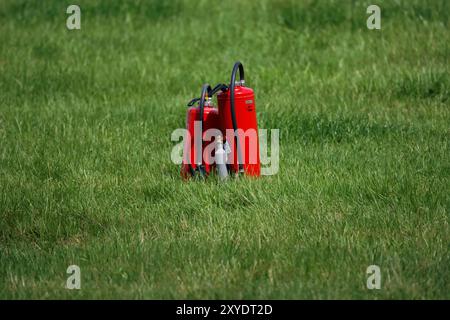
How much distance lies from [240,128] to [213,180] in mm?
407

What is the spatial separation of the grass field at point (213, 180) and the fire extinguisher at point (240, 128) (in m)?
0.20

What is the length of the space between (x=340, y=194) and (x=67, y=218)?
1.74m

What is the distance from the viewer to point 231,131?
19.1ft

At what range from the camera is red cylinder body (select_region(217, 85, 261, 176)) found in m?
5.84

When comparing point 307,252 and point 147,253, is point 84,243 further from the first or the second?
point 307,252

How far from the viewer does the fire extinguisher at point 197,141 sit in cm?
596

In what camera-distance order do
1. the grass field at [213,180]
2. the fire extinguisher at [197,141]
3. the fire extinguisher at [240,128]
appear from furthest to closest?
the fire extinguisher at [197,141] < the fire extinguisher at [240,128] < the grass field at [213,180]

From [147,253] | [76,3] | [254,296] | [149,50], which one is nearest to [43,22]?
[76,3]

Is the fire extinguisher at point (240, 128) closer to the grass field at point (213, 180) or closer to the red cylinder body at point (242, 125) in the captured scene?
the red cylinder body at point (242, 125)

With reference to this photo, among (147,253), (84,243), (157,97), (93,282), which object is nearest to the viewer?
(93,282)

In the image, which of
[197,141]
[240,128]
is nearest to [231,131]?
[240,128]

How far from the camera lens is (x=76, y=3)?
36.0 ft

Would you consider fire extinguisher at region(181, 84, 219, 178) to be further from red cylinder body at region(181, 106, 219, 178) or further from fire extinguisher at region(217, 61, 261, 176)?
fire extinguisher at region(217, 61, 261, 176)

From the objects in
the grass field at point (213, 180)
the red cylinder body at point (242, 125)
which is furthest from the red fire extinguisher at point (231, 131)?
the grass field at point (213, 180)
